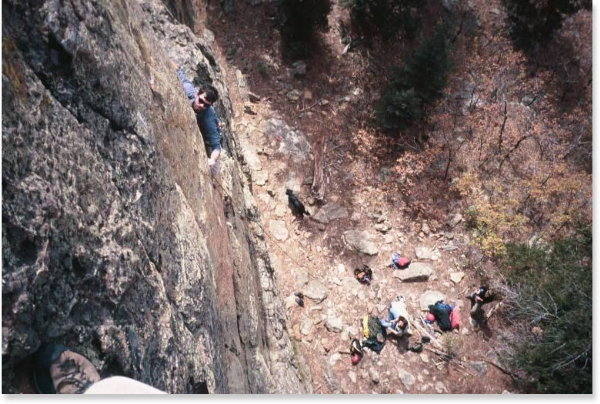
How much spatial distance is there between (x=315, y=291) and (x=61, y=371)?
7558 millimetres

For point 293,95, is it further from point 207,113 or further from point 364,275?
point 207,113

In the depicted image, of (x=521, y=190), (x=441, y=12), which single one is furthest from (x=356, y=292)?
(x=441, y=12)

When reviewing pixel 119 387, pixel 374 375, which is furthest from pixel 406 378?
pixel 119 387

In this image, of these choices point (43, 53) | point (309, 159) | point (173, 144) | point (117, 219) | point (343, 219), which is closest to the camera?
point (43, 53)

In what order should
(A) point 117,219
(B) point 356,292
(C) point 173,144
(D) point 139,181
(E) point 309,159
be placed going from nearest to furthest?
(A) point 117,219, (D) point 139,181, (C) point 173,144, (B) point 356,292, (E) point 309,159

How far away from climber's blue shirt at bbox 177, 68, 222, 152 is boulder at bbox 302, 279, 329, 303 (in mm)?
4553

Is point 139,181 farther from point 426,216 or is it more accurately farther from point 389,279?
point 426,216

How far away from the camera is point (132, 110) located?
4188mm

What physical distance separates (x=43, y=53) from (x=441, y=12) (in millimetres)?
15167

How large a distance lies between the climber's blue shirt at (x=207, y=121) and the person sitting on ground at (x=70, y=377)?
447cm

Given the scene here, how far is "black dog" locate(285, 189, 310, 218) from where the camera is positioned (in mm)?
11078

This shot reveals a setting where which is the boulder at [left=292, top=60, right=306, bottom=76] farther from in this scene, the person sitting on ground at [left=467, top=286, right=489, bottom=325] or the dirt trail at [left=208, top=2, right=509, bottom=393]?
the person sitting on ground at [left=467, top=286, right=489, bottom=325]

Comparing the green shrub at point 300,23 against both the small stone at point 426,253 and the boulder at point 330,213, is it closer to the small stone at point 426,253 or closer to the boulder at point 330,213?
the boulder at point 330,213

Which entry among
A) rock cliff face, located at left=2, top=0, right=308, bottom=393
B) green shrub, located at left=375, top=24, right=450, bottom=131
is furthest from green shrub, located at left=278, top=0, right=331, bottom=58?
rock cliff face, located at left=2, top=0, right=308, bottom=393
